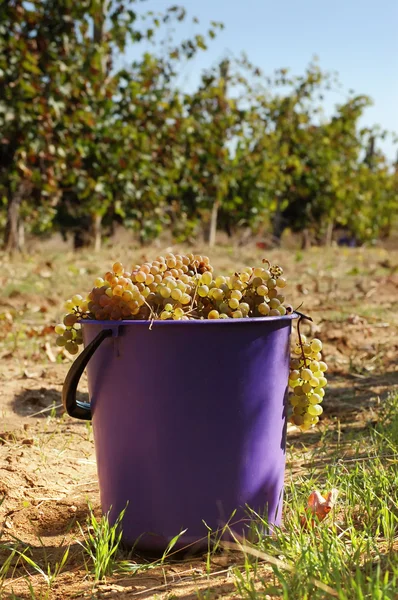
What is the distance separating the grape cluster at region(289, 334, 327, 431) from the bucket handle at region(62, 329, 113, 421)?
0.60m

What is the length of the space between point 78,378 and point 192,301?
0.39m

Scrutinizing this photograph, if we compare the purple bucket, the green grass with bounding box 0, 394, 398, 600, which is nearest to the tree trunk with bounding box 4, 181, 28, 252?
the green grass with bounding box 0, 394, 398, 600

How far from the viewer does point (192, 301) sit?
6.27 feet

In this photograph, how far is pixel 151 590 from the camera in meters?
1.61

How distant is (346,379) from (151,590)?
238cm

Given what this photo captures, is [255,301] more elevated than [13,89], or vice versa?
[13,89]

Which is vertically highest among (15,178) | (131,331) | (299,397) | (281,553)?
(15,178)

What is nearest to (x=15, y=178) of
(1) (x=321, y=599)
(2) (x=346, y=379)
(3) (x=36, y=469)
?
(2) (x=346, y=379)

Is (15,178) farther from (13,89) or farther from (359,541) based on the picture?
(359,541)

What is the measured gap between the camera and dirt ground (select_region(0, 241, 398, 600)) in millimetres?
1714

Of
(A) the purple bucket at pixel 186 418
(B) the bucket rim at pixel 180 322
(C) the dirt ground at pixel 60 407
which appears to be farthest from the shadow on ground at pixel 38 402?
(B) the bucket rim at pixel 180 322

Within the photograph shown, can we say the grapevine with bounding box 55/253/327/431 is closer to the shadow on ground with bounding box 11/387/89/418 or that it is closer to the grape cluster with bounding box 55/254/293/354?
the grape cluster with bounding box 55/254/293/354

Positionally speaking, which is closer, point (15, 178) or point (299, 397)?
point (299, 397)

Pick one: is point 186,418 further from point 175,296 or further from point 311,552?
point 311,552
